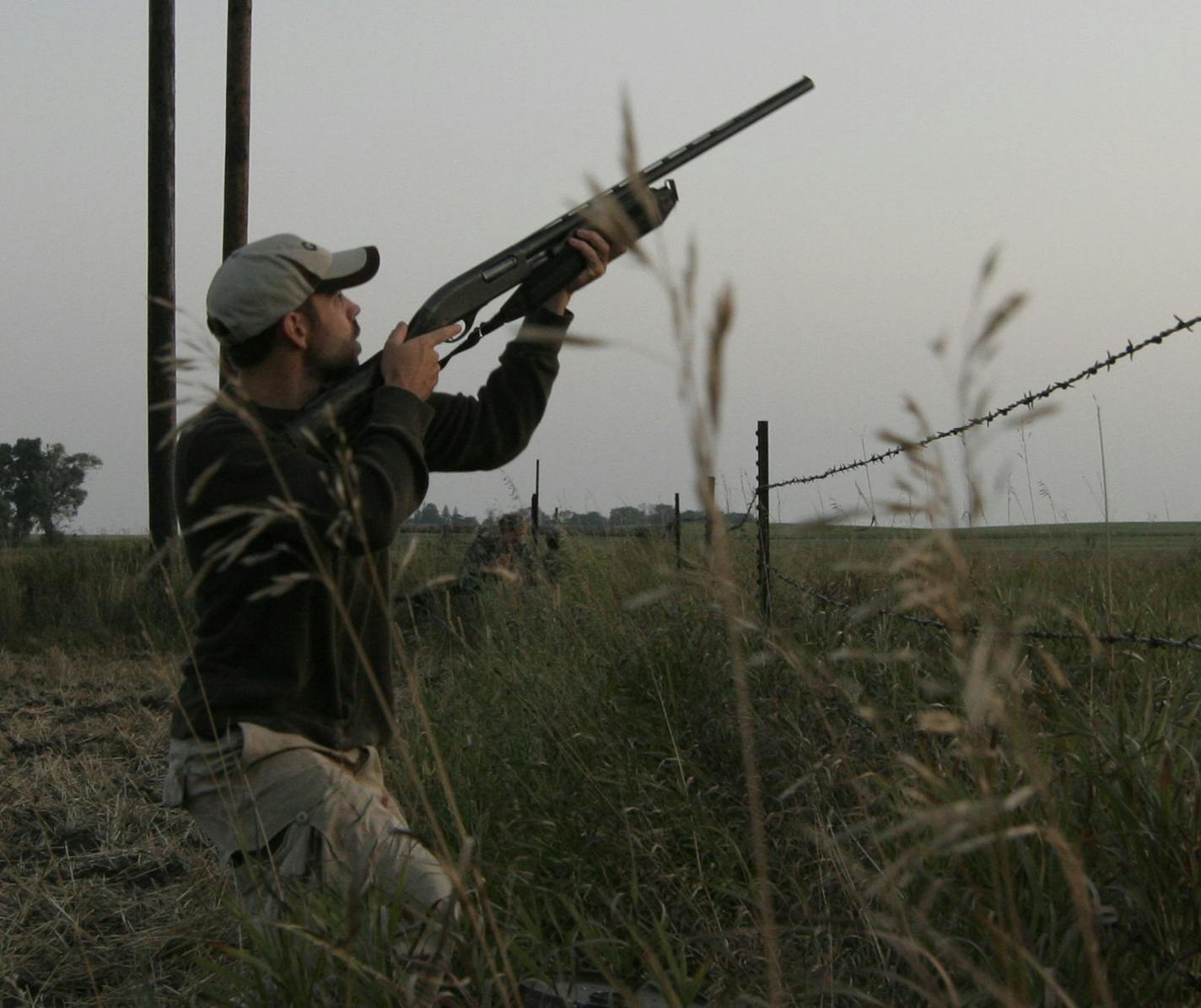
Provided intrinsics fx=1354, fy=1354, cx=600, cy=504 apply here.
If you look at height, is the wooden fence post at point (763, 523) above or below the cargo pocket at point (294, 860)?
above

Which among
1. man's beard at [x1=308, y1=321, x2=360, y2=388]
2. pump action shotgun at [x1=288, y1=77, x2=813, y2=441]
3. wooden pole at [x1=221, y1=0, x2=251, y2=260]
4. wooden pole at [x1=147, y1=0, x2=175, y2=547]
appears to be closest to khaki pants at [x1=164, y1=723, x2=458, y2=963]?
pump action shotgun at [x1=288, y1=77, x2=813, y2=441]

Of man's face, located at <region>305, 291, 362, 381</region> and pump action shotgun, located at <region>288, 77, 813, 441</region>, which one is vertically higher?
pump action shotgun, located at <region>288, 77, 813, 441</region>

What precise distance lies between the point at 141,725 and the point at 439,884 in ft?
16.4

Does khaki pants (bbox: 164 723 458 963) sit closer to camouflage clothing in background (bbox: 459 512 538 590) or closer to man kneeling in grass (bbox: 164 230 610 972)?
man kneeling in grass (bbox: 164 230 610 972)

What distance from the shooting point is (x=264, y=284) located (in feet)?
10.6

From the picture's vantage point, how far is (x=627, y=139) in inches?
52.2

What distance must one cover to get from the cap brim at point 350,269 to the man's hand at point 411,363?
0.65ft

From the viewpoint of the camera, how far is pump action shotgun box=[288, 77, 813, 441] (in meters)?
3.25

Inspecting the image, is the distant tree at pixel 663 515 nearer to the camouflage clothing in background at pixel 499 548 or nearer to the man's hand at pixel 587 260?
the camouflage clothing in background at pixel 499 548

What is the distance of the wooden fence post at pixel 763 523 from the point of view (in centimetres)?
537

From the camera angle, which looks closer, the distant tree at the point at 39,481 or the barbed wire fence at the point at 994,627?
the barbed wire fence at the point at 994,627

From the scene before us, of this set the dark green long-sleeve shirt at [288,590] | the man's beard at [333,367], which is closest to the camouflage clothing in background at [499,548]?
the man's beard at [333,367]

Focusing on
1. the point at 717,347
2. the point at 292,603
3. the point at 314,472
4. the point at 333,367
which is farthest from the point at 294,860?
the point at 717,347

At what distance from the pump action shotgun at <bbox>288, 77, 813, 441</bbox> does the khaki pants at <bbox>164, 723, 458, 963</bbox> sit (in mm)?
789
